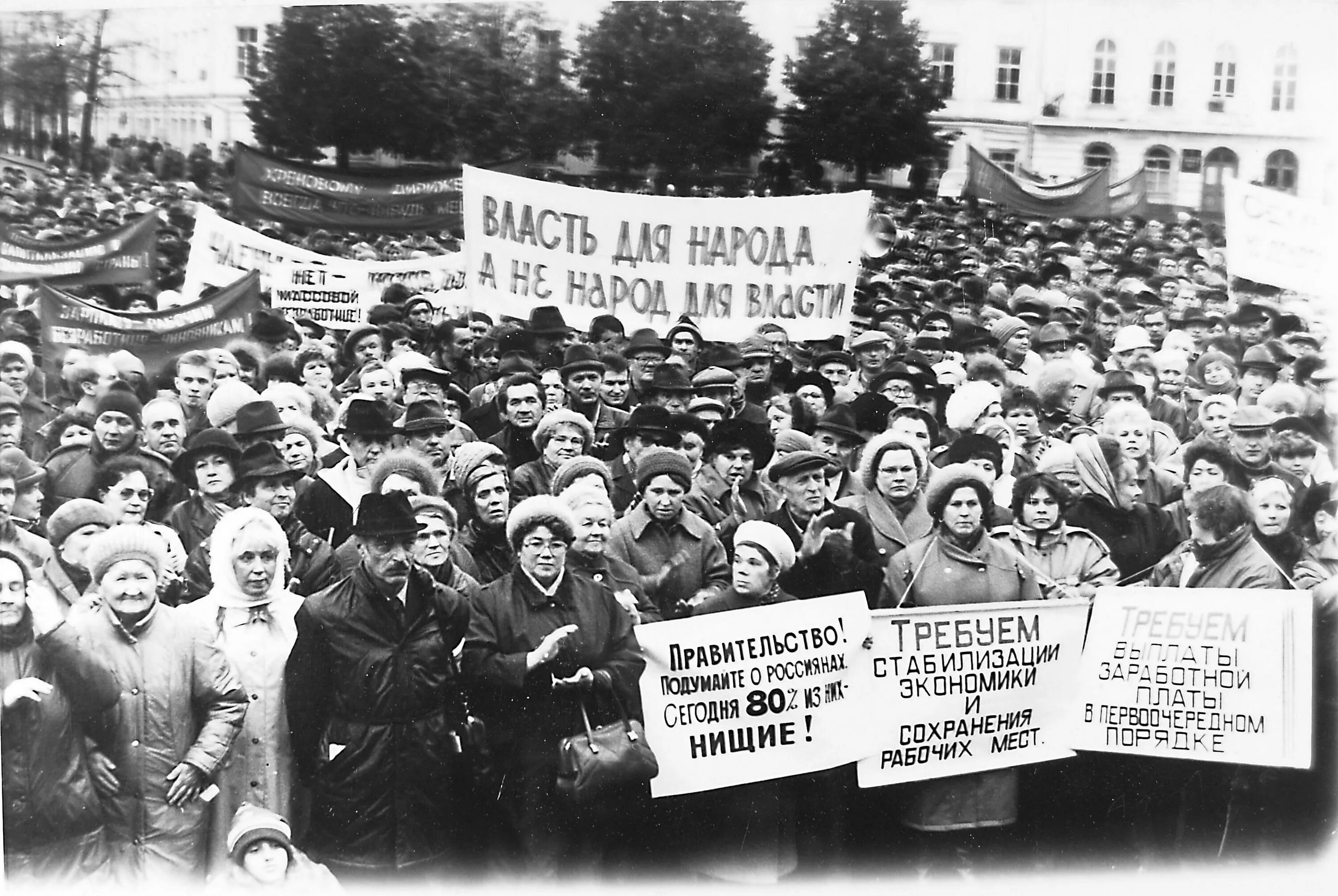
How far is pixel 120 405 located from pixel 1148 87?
4.35m

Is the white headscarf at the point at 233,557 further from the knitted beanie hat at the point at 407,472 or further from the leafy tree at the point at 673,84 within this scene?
the leafy tree at the point at 673,84

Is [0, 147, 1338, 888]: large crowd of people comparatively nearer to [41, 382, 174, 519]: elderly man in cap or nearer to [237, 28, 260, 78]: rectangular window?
[41, 382, 174, 519]: elderly man in cap

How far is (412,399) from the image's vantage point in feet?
22.1

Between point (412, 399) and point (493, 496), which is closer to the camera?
point (493, 496)

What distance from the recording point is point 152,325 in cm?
696

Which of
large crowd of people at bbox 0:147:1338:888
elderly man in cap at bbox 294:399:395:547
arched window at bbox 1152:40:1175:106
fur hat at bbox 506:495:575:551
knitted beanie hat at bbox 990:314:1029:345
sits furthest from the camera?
knitted beanie hat at bbox 990:314:1029:345

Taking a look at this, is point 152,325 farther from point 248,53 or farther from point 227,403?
point 248,53

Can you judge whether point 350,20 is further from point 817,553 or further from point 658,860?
point 658,860

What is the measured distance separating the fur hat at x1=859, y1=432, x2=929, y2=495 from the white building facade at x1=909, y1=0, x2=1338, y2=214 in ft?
4.16

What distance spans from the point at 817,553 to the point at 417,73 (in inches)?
102

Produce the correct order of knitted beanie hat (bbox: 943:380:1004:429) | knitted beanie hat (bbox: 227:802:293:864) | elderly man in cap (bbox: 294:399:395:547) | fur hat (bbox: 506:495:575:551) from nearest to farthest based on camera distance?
1. fur hat (bbox: 506:495:575:551)
2. knitted beanie hat (bbox: 227:802:293:864)
3. elderly man in cap (bbox: 294:399:395:547)
4. knitted beanie hat (bbox: 943:380:1004:429)

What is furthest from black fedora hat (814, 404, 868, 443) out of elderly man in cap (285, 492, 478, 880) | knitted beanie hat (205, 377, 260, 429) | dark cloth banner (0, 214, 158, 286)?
dark cloth banner (0, 214, 158, 286)

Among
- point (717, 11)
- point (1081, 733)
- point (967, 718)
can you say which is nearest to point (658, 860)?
point (967, 718)

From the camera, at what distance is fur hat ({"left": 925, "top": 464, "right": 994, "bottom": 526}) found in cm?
633
